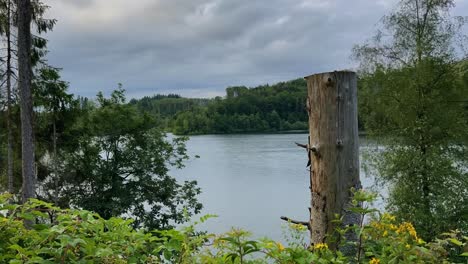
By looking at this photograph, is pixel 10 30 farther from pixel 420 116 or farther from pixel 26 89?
pixel 420 116

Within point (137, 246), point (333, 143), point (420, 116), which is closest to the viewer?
point (137, 246)

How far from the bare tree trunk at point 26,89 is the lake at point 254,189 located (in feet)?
13.5

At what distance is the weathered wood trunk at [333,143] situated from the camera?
210cm

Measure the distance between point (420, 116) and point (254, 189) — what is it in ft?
35.7

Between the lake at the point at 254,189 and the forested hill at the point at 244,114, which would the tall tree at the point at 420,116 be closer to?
the lake at the point at 254,189

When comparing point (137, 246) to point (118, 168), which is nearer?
point (137, 246)

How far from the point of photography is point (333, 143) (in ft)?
6.92

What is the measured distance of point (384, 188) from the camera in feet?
45.9

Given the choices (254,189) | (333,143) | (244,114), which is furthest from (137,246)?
(244,114)

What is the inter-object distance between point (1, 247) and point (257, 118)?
204 feet

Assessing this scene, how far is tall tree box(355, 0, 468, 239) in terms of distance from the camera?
40.7ft

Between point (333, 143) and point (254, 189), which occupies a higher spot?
point (333, 143)

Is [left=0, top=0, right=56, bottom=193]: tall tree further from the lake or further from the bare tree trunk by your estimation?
the lake

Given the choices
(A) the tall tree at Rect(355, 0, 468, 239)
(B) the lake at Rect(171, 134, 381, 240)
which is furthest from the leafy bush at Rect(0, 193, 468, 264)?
(A) the tall tree at Rect(355, 0, 468, 239)
